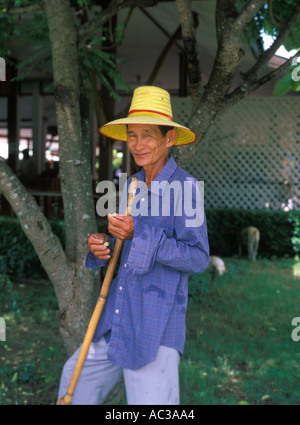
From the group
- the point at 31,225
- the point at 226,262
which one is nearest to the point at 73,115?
the point at 31,225

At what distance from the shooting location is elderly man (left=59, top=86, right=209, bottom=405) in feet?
6.56

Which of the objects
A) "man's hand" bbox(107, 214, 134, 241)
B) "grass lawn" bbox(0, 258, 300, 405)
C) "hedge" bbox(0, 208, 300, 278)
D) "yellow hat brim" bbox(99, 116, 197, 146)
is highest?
"yellow hat brim" bbox(99, 116, 197, 146)

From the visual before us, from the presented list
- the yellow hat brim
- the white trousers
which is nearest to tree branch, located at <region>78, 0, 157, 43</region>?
the yellow hat brim

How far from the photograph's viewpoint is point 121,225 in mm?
1958

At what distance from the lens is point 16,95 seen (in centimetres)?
1514

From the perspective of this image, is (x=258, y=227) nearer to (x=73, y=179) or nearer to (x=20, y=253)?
(x=20, y=253)

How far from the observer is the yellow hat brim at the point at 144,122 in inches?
85.0

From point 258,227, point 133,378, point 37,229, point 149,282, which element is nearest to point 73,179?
point 37,229

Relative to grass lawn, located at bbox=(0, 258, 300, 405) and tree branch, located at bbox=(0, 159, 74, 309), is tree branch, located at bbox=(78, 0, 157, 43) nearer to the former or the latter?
tree branch, located at bbox=(0, 159, 74, 309)

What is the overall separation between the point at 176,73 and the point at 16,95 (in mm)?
5370

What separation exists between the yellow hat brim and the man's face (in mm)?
72

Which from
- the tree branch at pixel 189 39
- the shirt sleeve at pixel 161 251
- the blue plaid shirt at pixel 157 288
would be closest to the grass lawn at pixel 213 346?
the blue plaid shirt at pixel 157 288

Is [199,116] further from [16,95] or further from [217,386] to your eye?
[16,95]

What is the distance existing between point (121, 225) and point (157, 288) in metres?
0.39
